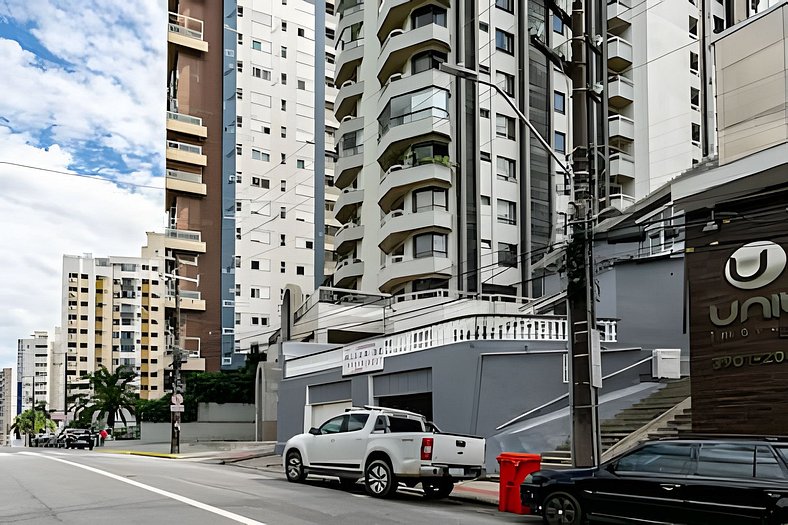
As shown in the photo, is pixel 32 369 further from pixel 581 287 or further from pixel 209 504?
pixel 581 287

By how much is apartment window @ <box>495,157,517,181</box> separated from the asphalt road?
83.7ft

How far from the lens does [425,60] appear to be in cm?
4328

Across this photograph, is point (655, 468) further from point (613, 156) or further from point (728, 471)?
point (613, 156)

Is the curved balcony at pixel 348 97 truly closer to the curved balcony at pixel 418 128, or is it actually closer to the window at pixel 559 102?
the curved balcony at pixel 418 128

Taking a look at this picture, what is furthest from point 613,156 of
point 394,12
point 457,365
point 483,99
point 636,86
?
point 457,365

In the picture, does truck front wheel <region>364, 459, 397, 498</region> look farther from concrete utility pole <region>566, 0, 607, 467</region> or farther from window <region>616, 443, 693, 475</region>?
window <region>616, 443, 693, 475</region>

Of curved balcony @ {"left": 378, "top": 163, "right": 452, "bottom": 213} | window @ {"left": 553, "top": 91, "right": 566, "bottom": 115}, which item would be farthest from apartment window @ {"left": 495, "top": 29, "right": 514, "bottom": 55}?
curved balcony @ {"left": 378, "top": 163, "right": 452, "bottom": 213}

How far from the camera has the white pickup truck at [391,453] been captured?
54.1 ft

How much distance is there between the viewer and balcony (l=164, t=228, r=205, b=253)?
6725 cm

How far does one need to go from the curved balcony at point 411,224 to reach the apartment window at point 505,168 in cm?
357

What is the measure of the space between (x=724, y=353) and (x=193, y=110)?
5931 cm

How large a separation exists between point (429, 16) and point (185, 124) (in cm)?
3105

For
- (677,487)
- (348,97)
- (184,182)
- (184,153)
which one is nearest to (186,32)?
(184,153)

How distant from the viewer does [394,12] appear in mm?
44188
